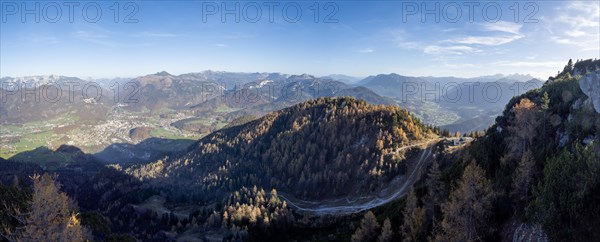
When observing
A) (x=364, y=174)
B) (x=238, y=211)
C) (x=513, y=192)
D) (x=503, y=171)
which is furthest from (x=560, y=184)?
(x=238, y=211)

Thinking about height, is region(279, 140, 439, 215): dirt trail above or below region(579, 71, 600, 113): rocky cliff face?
below

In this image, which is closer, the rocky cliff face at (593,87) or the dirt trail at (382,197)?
the rocky cliff face at (593,87)

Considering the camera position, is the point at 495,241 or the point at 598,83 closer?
the point at 495,241

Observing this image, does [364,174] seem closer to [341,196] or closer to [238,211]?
[341,196]

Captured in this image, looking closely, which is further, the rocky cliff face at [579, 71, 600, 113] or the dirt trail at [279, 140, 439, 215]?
the dirt trail at [279, 140, 439, 215]

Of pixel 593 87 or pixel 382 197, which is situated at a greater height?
pixel 593 87

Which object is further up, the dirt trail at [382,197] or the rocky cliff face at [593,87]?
the rocky cliff face at [593,87]

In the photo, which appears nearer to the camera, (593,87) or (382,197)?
(593,87)

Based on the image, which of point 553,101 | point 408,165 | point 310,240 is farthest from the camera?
point 408,165
